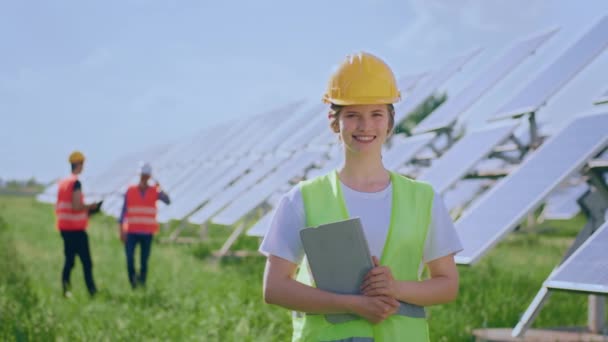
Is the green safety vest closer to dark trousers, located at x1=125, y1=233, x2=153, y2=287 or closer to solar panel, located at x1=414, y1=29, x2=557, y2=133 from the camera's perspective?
solar panel, located at x1=414, y1=29, x2=557, y2=133

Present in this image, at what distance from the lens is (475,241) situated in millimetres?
4676

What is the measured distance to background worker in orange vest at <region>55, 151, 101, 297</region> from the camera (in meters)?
8.47

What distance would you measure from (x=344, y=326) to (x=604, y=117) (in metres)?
3.66

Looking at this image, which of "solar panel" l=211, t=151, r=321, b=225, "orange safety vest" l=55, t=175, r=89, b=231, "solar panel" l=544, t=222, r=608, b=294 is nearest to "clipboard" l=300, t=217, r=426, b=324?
"solar panel" l=544, t=222, r=608, b=294

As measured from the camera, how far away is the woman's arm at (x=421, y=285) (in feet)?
7.04

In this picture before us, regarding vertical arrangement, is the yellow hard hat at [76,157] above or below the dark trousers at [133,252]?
above

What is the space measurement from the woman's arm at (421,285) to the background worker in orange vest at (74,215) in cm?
668

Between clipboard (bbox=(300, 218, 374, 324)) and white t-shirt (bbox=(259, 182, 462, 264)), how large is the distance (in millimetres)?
98

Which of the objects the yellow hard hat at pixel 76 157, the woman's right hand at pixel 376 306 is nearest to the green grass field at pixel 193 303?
the yellow hard hat at pixel 76 157

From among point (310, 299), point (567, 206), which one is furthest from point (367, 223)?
point (567, 206)

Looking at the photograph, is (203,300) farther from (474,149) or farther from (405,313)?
(405,313)

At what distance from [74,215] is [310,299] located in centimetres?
683

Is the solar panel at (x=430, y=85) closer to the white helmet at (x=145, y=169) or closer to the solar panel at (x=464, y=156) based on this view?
the solar panel at (x=464, y=156)

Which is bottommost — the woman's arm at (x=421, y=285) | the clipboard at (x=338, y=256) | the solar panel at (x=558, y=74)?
the woman's arm at (x=421, y=285)
